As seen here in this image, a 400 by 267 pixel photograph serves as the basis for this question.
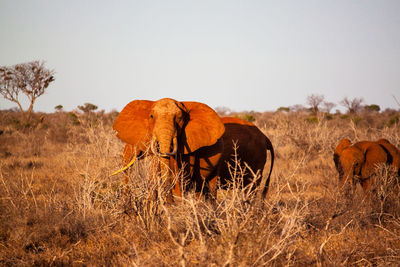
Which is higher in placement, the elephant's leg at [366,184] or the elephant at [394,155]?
the elephant at [394,155]

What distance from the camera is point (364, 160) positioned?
6.72 m

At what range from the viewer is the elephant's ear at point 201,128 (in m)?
4.59

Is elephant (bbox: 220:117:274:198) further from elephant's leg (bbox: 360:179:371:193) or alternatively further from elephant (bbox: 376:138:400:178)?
elephant (bbox: 376:138:400:178)

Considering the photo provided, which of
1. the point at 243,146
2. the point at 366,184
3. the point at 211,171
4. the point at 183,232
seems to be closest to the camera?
the point at 183,232

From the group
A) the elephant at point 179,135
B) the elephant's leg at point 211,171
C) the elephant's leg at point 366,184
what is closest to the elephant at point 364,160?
the elephant's leg at point 366,184

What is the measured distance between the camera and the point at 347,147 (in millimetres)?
7020

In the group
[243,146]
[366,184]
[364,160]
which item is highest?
[243,146]

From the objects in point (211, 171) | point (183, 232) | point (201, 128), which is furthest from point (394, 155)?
point (183, 232)

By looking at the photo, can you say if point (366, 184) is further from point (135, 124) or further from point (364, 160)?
point (135, 124)

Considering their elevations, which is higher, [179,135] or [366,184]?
[179,135]

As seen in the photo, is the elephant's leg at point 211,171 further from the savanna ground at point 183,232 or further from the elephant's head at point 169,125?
the savanna ground at point 183,232

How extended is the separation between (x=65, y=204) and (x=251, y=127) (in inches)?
141

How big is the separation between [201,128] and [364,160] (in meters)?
3.95

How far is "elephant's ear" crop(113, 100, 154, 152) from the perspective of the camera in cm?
457
